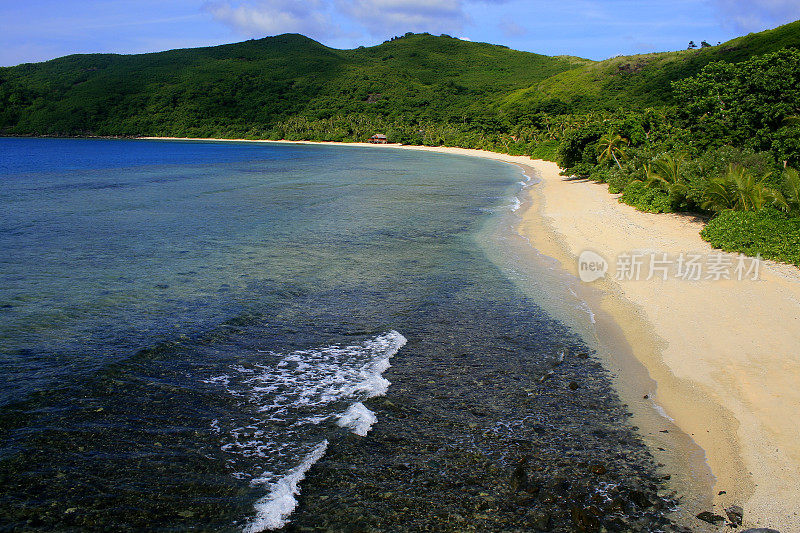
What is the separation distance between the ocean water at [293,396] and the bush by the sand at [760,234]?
5634 mm

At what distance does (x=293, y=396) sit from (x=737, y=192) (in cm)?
1419

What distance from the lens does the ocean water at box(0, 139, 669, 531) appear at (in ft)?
16.2

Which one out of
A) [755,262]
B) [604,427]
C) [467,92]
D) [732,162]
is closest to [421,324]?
[604,427]

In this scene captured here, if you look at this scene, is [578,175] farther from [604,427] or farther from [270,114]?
[270,114]

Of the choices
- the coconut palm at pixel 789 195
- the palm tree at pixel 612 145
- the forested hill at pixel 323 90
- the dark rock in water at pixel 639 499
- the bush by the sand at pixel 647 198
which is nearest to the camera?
the dark rock in water at pixel 639 499

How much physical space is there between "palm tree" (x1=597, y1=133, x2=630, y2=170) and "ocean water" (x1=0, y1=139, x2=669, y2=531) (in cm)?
1872

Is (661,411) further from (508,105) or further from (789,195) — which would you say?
(508,105)

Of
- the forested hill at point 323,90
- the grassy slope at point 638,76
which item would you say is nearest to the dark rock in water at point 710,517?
the grassy slope at point 638,76

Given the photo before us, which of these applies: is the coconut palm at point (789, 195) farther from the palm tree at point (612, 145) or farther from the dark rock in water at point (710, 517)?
the palm tree at point (612, 145)

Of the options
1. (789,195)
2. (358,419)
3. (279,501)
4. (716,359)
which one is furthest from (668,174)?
(279,501)

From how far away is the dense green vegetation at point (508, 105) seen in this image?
60.4 ft

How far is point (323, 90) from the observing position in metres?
141

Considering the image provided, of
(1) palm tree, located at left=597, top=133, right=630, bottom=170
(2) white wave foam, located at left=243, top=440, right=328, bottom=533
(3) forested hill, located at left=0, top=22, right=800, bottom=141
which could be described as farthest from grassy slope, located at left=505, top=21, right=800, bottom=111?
(2) white wave foam, located at left=243, top=440, right=328, bottom=533

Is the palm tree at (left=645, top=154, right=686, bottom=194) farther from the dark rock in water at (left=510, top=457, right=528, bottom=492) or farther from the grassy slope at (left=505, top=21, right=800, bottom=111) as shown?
the grassy slope at (left=505, top=21, right=800, bottom=111)
